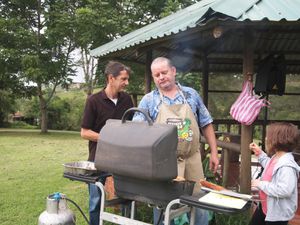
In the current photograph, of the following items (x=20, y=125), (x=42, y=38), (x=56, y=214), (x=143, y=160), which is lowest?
(x=20, y=125)

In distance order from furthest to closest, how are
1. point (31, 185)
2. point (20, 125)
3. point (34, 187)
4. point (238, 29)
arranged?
point (20, 125) < point (31, 185) < point (34, 187) < point (238, 29)

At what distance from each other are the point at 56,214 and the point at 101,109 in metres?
1.17

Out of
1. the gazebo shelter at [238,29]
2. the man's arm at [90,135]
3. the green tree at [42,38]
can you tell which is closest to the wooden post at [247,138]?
the gazebo shelter at [238,29]

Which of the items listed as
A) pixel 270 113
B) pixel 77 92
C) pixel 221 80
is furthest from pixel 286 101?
pixel 77 92

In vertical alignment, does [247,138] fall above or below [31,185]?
above

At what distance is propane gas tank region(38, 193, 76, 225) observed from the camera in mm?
2857

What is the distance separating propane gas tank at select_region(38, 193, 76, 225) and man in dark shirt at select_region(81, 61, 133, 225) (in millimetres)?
808

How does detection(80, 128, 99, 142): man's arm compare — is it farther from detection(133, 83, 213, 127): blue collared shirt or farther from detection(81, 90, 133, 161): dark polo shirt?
detection(133, 83, 213, 127): blue collared shirt

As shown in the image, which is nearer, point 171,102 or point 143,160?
point 143,160

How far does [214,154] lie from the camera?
10.7ft

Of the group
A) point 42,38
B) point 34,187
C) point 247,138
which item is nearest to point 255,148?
point 247,138

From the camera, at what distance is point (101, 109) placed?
12.4 feet

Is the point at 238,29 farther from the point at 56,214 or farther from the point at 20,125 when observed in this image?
the point at 20,125

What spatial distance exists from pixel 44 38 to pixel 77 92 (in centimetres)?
1068
